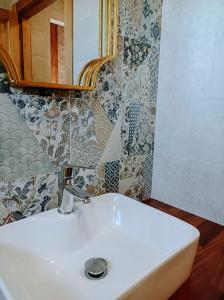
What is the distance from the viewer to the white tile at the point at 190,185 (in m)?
0.98

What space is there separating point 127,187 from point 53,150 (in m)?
0.45

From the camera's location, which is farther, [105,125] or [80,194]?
[105,125]

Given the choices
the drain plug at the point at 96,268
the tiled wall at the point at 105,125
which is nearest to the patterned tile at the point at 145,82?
the tiled wall at the point at 105,125

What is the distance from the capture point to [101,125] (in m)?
0.94

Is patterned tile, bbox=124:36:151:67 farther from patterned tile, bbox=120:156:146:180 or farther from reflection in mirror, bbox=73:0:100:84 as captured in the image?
patterned tile, bbox=120:156:146:180

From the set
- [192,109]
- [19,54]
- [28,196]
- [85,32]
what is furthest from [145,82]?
[28,196]

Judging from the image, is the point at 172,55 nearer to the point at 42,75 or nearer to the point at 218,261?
the point at 42,75

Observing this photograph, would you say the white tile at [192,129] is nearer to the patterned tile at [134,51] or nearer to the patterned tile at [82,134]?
the patterned tile at [134,51]

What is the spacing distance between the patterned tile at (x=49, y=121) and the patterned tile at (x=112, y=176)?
0.72 ft

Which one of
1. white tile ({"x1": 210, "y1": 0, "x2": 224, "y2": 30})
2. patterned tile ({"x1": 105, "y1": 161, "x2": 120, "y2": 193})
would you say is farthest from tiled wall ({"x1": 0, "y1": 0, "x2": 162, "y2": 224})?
white tile ({"x1": 210, "y1": 0, "x2": 224, "y2": 30})

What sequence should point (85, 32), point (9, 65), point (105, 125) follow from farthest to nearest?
point (105, 125), point (85, 32), point (9, 65)

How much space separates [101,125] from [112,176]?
0.80 ft

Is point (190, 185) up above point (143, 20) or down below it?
below

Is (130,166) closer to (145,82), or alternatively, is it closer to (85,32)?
(145,82)
